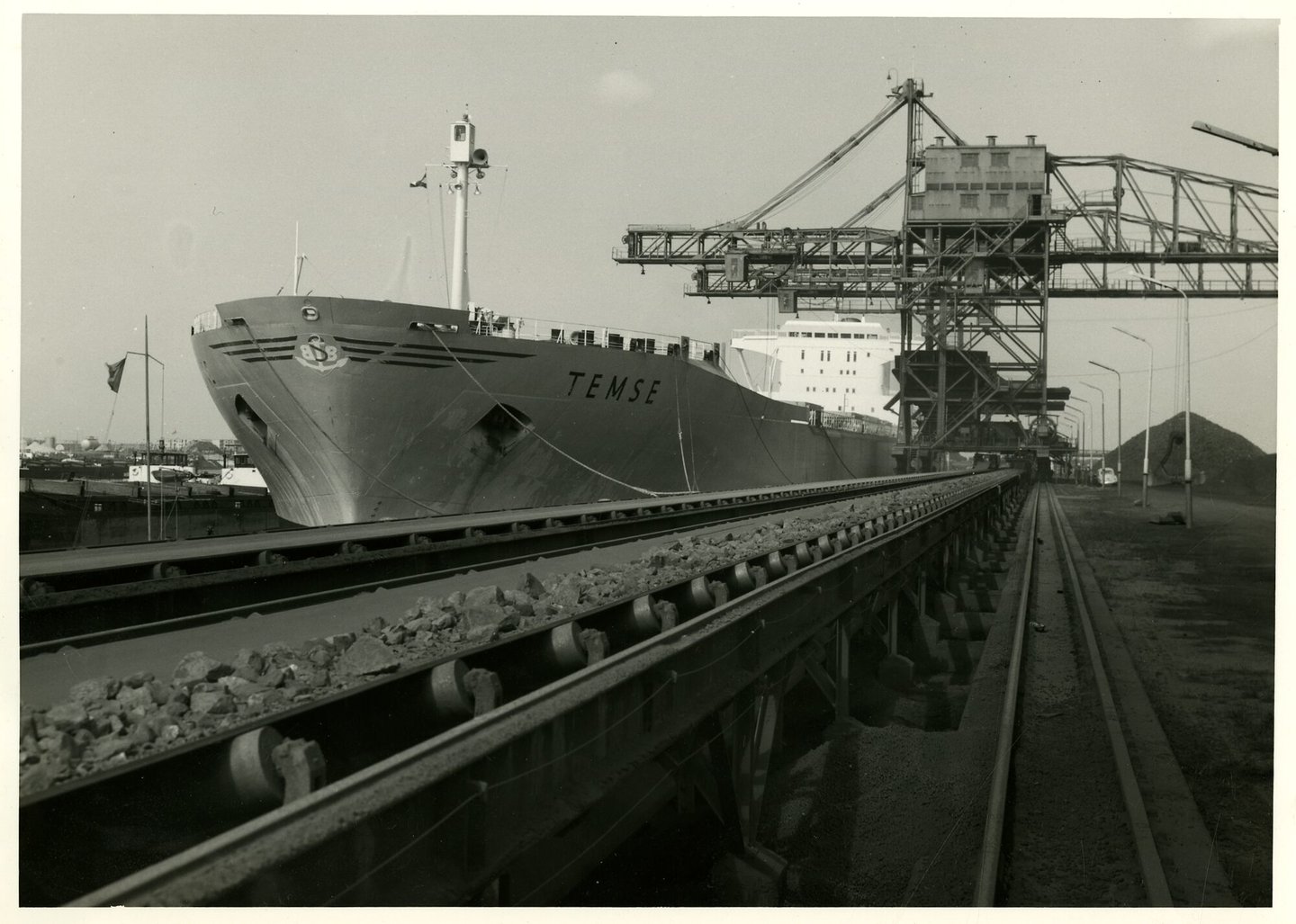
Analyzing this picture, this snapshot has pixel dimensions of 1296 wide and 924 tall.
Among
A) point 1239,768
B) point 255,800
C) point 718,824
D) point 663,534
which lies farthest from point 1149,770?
point 663,534

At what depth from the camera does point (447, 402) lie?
665 inches

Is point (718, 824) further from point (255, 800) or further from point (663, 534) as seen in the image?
point (663, 534)

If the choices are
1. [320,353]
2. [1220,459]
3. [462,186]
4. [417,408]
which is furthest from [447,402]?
[1220,459]

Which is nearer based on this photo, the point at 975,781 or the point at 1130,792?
the point at 1130,792

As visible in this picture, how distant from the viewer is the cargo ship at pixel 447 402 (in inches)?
634

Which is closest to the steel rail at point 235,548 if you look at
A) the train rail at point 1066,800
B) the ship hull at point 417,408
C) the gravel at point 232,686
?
the gravel at point 232,686

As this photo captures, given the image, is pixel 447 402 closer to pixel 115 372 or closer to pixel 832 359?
pixel 115 372

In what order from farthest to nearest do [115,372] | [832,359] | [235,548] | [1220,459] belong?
1. [832,359]
2. [1220,459]
3. [115,372]
4. [235,548]

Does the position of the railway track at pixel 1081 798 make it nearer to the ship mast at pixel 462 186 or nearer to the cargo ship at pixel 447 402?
the cargo ship at pixel 447 402

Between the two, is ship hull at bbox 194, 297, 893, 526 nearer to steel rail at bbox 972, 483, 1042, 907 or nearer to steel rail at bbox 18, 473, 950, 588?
steel rail at bbox 18, 473, 950, 588

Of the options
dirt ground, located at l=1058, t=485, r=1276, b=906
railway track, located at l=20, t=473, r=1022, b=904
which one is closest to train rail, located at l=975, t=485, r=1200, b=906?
dirt ground, located at l=1058, t=485, r=1276, b=906

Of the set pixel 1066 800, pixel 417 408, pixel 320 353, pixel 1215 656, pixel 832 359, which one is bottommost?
pixel 1066 800

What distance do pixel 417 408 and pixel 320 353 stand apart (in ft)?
5.87

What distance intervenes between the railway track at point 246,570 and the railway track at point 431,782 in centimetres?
258
